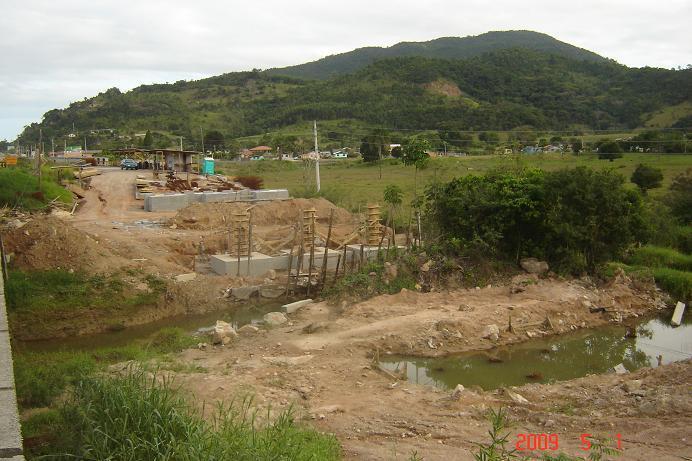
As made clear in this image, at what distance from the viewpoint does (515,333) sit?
1248 centimetres

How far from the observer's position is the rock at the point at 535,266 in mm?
15625

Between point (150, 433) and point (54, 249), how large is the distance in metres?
12.1

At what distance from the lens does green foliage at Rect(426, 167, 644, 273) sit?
15039mm

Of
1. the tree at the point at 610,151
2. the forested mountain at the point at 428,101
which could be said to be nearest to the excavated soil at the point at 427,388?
the tree at the point at 610,151

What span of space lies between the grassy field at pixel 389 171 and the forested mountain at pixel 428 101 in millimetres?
16549

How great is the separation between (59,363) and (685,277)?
1470 centimetres

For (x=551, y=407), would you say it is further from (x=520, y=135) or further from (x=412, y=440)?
(x=520, y=135)

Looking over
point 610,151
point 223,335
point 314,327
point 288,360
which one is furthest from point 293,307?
point 610,151

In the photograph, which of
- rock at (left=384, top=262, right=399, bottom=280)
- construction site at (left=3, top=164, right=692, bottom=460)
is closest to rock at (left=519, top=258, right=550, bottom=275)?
construction site at (left=3, top=164, right=692, bottom=460)

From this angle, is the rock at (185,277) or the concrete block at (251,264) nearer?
the rock at (185,277)

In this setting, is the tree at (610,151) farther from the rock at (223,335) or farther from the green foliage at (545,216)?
the rock at (223,335)

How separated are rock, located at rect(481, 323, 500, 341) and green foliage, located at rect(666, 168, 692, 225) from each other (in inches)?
470

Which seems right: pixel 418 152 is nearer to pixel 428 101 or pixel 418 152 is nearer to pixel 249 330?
pixel 249 330
